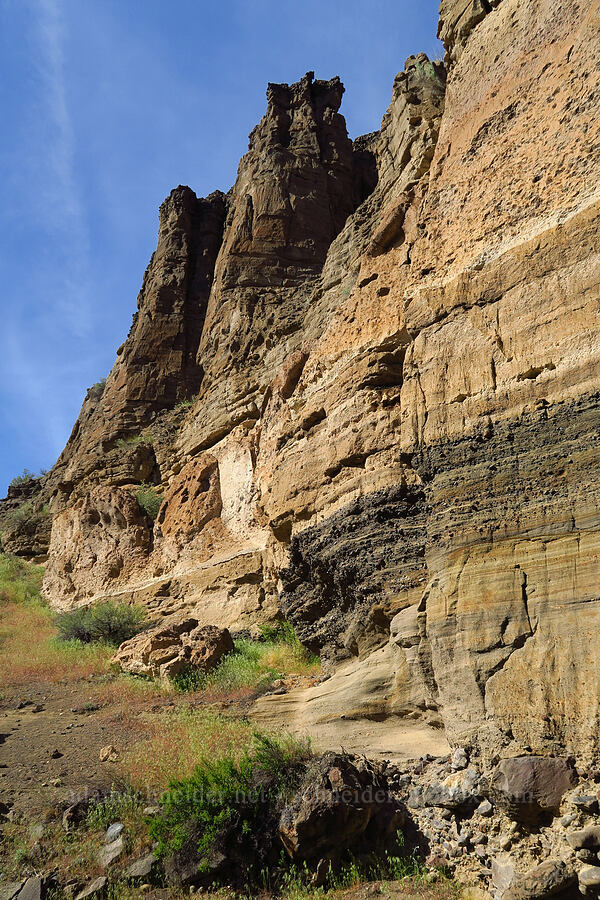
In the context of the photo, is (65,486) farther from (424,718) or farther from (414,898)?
(414,898)

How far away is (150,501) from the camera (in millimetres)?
19062

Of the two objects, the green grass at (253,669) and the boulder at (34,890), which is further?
the green grass at (253,669)

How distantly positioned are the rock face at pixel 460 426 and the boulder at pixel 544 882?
2.36ft

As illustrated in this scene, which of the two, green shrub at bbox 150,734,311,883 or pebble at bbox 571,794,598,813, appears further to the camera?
green shrub at bbox 150,734,311,883

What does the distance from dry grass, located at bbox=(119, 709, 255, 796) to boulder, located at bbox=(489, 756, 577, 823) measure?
9.39ft

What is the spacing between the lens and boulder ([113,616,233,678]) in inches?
404

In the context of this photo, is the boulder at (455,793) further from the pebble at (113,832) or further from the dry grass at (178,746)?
the pebble at (113,832)

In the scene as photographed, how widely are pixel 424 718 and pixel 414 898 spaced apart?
2.09 metres

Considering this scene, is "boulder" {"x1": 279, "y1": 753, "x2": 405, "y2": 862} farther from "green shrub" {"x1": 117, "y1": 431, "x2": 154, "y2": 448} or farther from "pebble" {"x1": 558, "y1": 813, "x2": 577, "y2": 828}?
"green shrub" {"x1": 117, "y1": 431, "x2": 154, "y2": 448}

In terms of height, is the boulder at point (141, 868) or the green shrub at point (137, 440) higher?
the green shrub at point (137, 440)

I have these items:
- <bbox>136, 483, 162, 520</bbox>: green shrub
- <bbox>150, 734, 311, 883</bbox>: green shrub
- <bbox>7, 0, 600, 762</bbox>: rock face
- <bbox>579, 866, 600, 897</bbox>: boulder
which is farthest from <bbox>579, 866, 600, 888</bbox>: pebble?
<bbox>136, 483, 162, 520</bbox>: green shrub

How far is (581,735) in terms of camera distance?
4.23m

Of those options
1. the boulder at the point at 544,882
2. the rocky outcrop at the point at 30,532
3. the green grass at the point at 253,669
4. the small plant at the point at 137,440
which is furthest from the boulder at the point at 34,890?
the rocky outcrop at the point at 30,532

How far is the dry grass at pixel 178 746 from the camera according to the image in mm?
6445
